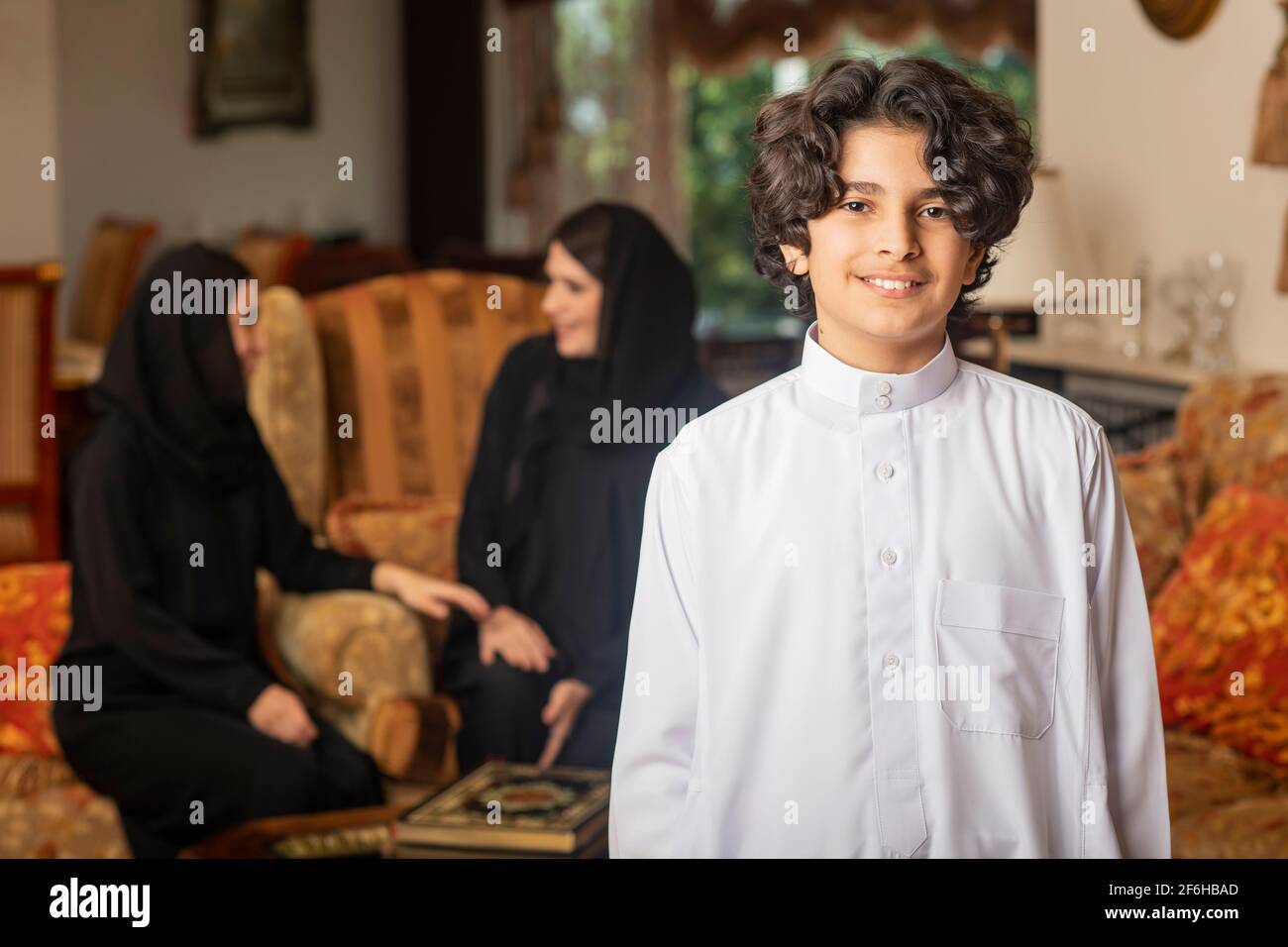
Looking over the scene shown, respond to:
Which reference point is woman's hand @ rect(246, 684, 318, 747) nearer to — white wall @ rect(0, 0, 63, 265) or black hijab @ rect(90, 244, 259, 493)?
black hijab @ rect(90, 244, 259, 493)

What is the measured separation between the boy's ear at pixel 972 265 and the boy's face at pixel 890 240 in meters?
0.03

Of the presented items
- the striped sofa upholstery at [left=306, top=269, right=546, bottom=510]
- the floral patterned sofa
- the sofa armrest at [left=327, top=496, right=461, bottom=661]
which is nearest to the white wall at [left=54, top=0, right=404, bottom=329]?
the striped sofa upholstery at [left=306, top=269, right=546, bottom=510]

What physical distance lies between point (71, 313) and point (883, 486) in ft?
19.7

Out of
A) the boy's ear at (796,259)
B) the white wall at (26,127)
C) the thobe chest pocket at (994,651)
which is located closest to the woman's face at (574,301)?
the boy's ear at (796,259)

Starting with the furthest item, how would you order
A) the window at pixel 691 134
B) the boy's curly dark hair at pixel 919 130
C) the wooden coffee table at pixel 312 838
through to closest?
the window at pixel 691 134 → the wooden coffee table at pixel 312 838 → the boy's curly dark hair at pixel 919 130

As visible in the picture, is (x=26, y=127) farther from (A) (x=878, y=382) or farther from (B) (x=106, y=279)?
(A) (x=878, y=382)

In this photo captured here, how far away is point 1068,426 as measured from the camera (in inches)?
45.1

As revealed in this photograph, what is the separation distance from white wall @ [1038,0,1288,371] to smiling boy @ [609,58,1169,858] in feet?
7.99

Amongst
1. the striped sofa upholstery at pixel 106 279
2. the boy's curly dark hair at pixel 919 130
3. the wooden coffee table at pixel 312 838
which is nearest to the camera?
the boy's curly dark hair at pixel 919 130

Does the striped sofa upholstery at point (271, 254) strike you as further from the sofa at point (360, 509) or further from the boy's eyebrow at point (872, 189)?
the boy's eyebrow at point (872, 189)

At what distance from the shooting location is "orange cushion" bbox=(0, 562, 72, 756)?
7.94 feet

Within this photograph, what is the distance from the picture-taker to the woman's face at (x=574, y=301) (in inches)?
103
